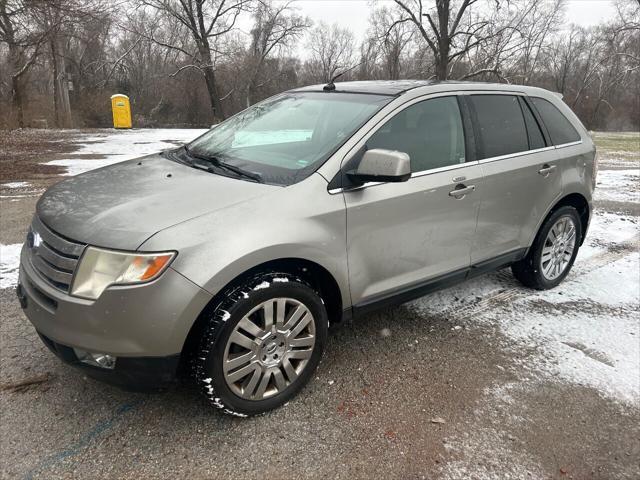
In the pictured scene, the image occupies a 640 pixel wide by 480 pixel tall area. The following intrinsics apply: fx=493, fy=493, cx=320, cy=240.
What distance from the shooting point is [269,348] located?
259 centimetres

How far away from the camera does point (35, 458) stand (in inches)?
91.9

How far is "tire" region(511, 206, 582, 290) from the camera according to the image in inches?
165

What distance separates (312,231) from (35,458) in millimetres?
1721

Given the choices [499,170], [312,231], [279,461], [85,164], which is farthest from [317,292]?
[85,164]

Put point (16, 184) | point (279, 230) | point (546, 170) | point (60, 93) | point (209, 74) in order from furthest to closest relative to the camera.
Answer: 1. point (209, 74)
2. point (60, 93)
3. point (16, 184)
4. point (546, 170)
5. point (279, 230)

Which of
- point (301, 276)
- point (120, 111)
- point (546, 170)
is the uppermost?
point (120, 111)

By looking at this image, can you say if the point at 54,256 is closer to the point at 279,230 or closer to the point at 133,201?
the point at 133,201

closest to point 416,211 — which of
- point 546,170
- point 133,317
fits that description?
point 546,170

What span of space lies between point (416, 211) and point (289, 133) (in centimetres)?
108

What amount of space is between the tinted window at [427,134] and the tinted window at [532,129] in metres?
0.86

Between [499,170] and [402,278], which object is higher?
[499,170]

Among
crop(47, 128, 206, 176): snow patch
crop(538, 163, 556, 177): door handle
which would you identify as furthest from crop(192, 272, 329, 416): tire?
crop(47, 128, 206, 176): snow patch

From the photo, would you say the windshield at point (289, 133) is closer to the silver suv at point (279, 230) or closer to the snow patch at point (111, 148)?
the silver suv at point (279, 230)

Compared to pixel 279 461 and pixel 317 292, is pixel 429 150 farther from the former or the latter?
pixel 279 461
